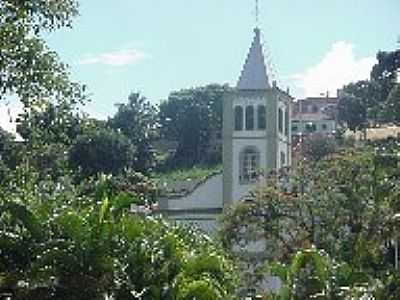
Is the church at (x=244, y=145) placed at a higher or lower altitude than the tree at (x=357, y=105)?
lower

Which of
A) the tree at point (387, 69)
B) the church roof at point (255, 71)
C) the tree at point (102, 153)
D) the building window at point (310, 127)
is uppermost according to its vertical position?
the tree at point (387, 69)

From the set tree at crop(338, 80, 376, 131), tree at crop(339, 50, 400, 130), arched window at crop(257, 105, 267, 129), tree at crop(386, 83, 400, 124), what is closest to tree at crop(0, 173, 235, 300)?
arched window at crop(257, 105, 267, 129)

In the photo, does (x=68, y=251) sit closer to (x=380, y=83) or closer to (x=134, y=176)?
(x=134, y=176)

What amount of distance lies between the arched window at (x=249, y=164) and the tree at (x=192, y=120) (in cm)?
3628

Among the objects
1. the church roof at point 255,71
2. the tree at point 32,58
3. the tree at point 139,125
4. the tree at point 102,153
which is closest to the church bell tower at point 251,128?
the church roof at point 255,71

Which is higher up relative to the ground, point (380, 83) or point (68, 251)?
point (380, 83)

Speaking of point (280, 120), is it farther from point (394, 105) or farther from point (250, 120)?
point (394, 105)

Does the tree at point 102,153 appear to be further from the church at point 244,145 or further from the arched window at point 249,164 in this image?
the arched window at point 249,164

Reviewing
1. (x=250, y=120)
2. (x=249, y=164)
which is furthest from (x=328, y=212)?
(x=250, y=120)

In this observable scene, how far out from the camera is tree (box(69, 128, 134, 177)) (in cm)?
6606

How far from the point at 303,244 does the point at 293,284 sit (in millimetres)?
9893

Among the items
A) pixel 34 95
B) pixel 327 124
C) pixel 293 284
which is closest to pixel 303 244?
pixel 293 284

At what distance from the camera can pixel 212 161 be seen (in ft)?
283

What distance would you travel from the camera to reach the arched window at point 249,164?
161 ft
